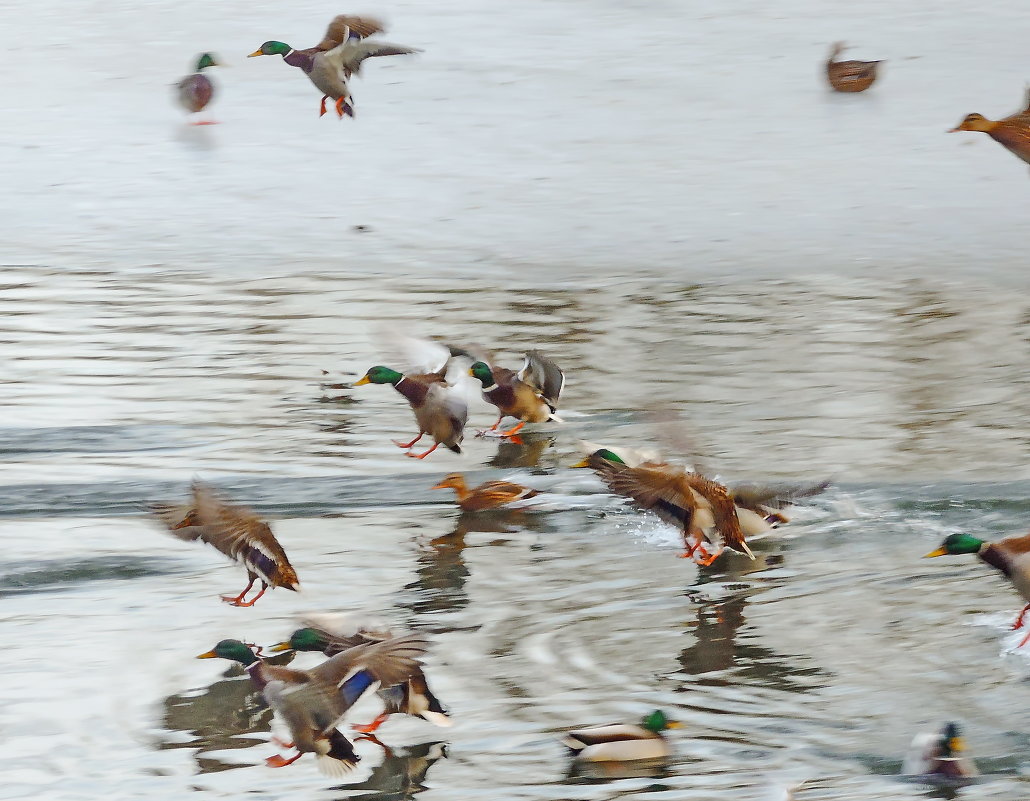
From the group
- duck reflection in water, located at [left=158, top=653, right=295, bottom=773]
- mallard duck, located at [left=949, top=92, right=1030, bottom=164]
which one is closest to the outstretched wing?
mallard duck, located at [left=949, top=92, right=1030, bottom=164]

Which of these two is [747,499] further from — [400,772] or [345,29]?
[345,29]

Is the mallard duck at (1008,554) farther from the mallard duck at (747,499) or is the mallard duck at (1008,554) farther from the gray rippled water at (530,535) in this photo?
the mallard duck at (747,499)

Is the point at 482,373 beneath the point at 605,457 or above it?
above

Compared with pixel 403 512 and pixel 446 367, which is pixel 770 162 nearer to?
pixel 446 367

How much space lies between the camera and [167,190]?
9.35m

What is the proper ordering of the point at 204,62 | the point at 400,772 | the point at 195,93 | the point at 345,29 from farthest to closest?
the point at 204,62 → the point at 195,93 → the point at 345,29 → the point at 400,772

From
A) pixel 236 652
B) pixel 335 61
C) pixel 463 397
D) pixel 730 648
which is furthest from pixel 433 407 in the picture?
pixel 335 61

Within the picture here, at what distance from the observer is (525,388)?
226 inches

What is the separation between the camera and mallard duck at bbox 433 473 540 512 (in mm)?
5152

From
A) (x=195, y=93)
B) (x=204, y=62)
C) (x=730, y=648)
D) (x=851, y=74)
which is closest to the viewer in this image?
(x=730, y=648)

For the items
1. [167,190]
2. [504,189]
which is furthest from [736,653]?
[167,190]

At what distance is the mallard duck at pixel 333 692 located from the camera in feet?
11.2

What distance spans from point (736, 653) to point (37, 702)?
Result: 5.53 ft

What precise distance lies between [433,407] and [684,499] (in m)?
1.24
